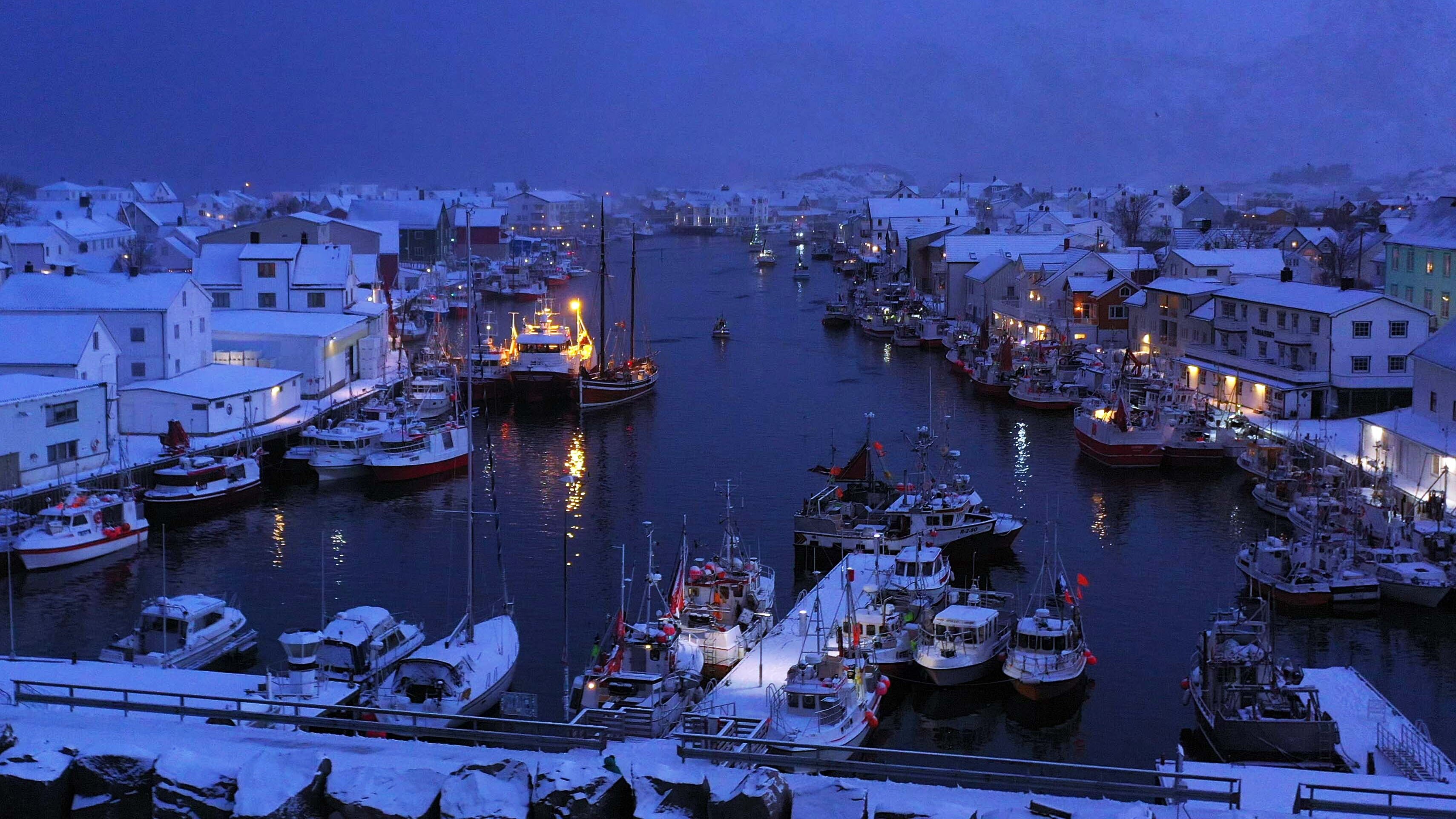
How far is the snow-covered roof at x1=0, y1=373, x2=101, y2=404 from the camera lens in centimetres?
1359

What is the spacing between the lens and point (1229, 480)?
15.5 meters

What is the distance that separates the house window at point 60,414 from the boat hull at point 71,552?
2.01 m

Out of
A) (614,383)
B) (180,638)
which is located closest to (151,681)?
(180,638)

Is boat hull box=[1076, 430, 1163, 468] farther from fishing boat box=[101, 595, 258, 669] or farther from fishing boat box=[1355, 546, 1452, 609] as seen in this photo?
fishing boat box=[101, 595, 258, 669]

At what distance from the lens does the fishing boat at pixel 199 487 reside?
13.7 metres

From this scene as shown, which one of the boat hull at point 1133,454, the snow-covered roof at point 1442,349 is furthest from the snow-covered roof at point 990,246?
the snow-covered roof at point 1442,349

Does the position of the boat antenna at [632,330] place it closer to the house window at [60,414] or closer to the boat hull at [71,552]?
the house window at [60,414]

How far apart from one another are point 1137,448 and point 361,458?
8281 millimetres

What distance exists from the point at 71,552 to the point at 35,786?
847cm

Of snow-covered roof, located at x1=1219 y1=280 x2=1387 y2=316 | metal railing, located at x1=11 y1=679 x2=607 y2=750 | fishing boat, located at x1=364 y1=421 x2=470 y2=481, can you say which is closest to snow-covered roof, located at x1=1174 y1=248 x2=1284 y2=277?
snow-covered roof, located at x1=1219 y1=280 x2=1387 y2=316

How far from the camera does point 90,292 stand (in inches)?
700

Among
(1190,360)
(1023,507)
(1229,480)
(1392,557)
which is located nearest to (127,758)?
(1392,557)

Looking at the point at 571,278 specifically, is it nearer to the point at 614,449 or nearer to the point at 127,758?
the point at 614,449

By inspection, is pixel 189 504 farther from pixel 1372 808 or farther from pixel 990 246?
pixel 990 246
